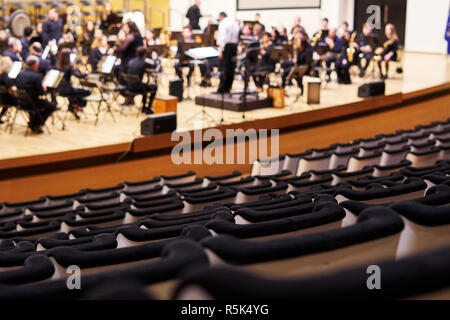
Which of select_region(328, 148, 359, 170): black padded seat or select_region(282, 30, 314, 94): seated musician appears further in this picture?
select_region(282, 30, 314, 94): seated musician

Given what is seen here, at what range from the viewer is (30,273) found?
59.6 inches

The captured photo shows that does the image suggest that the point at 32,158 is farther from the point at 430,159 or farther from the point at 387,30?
the point at 387,30

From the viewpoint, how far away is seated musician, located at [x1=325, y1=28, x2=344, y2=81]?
11930 mm

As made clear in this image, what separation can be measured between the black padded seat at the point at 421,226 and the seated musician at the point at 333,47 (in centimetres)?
1080

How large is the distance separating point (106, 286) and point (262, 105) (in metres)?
8.81

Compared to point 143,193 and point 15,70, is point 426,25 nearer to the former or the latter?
point 15,70

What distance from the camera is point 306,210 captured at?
212cm

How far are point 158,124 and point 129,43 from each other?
2.61 metres

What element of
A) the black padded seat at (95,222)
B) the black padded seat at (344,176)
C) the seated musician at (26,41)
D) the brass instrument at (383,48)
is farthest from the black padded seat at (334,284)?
the brass instrument at (383,48)

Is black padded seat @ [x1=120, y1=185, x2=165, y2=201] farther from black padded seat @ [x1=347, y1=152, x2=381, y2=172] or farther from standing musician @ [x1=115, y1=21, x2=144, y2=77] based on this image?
standing musician @ [x1=115, y1=21, x2=144, y2=77]

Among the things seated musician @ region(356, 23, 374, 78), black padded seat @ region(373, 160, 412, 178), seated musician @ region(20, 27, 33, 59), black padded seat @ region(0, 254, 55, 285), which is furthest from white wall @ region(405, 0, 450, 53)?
black padded seat @ region(0, 254, 55, 285)

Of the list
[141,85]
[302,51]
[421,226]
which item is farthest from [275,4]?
[421,226]

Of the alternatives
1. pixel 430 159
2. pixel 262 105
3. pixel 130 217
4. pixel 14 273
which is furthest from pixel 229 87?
pixel 14 273

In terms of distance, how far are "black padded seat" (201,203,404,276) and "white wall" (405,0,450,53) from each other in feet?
57.0
